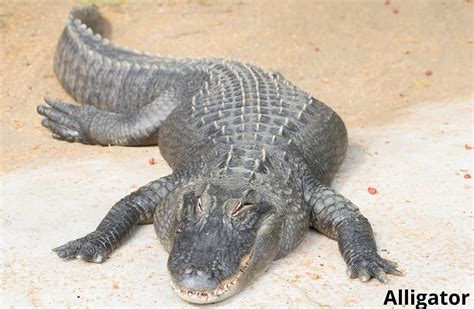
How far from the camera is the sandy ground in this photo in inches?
184

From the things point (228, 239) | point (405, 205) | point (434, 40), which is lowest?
point (434, 40)

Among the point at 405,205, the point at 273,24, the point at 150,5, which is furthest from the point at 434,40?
the point at 405,205

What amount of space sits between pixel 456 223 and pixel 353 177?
1.08m

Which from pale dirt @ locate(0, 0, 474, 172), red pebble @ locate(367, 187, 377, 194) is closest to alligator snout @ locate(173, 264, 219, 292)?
red pebble @ locate(367, 187, 377, 194)

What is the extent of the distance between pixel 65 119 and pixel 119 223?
2426mm

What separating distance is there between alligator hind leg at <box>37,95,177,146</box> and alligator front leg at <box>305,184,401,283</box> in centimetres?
205

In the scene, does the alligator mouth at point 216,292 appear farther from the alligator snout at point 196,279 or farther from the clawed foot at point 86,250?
the clawed foot at point 86,250

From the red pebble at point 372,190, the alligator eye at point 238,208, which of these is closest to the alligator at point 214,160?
the alligator eye at point 238,208

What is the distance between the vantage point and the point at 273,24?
31.7ft

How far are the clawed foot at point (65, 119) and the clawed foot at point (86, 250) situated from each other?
2.40 metres

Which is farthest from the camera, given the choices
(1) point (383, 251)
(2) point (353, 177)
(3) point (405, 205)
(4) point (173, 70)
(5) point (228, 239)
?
(4) point (173, 70)

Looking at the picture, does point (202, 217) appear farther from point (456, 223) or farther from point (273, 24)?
point (273, 24)

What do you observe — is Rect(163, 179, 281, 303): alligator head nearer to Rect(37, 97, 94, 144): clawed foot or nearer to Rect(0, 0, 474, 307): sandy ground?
Rect(0, 0, 474, 307): sandy ground

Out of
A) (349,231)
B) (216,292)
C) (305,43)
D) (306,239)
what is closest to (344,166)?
(306,239)
